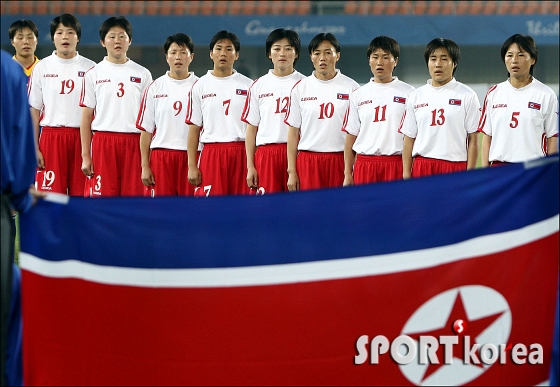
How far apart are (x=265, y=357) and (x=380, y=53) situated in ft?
13.3

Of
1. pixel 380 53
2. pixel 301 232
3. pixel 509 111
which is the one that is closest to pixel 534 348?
pixel 301 232

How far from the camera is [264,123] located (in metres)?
6.65

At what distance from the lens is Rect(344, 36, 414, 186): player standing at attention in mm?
6367

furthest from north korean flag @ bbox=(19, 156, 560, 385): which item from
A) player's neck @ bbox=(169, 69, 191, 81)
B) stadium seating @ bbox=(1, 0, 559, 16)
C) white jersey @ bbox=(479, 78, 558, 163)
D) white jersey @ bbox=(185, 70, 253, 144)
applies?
stadium seating @ bbox=(1, 0, 559, 16)

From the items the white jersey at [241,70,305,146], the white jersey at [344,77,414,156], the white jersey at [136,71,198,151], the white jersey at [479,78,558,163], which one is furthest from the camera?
the white jersey at [136,71,198,151]

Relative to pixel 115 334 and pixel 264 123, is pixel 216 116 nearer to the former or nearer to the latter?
pixel 264 123

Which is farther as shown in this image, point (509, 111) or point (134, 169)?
point (134, 169)


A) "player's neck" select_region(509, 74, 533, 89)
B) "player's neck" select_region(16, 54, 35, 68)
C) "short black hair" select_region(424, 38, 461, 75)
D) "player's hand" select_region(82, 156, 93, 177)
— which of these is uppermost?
"player's neck" select_region(16, 54, 35, 68)

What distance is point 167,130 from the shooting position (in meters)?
7.03

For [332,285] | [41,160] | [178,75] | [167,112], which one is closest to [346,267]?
[332,285]

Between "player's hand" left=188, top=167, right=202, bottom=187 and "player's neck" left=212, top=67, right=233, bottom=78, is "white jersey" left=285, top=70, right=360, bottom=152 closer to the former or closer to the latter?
"player's neck" left=212, top=67, right=233, bottom=78

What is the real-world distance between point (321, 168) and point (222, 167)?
81 cm

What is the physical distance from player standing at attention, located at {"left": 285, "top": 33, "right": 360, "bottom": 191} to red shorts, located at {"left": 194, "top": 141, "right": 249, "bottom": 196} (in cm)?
50

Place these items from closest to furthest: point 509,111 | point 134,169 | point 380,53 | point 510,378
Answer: point 510,378, point 509,111, point 380,53, point 134,169
